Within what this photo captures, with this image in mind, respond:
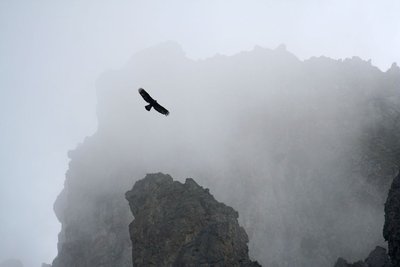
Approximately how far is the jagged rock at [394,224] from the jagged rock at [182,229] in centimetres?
1651

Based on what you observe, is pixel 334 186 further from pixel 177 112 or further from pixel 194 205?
pixel 177 112

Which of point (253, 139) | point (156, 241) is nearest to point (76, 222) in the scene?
point (253, 139)

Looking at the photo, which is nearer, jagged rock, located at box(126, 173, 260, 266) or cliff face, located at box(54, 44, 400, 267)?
jagged rock, located at box(126, 173, 260, 266)

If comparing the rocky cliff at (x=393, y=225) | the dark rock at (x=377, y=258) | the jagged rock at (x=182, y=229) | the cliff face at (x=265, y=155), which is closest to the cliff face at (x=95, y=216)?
the cliff face at (x=265, y=155)

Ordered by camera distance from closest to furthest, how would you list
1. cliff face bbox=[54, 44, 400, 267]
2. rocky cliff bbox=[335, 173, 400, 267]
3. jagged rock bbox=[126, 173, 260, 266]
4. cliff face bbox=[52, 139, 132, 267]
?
1. rocky cliff bbox=[335, 173, 400, 267]
2. jagged rock bbox=[126, 173, 260, 266]
3. cliff face bbox=[54, 44, 400, 267]
4. cliff face bbox=[52, 139, 132, 267]

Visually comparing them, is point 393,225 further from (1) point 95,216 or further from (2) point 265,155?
(1) point 95,216

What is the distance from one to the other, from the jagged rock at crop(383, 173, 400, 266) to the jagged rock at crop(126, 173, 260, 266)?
1651 cm

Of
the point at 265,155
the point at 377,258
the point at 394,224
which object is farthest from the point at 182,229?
the point at 265,155

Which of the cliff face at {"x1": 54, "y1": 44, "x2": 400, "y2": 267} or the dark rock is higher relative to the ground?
the cliff face at {"x1": 54, "y1": 44, "x2": 400, "y2": 267}

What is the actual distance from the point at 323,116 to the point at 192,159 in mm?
44394

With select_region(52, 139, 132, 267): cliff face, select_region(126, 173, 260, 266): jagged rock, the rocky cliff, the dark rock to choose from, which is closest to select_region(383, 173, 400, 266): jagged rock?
the rocky cliff

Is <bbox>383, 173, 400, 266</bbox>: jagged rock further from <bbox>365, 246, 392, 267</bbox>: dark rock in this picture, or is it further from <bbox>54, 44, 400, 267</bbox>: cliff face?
<bbox>54, 44, 400, 267</bbox>: cliff face

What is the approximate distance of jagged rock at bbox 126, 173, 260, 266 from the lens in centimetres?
4724

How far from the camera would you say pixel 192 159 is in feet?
402
